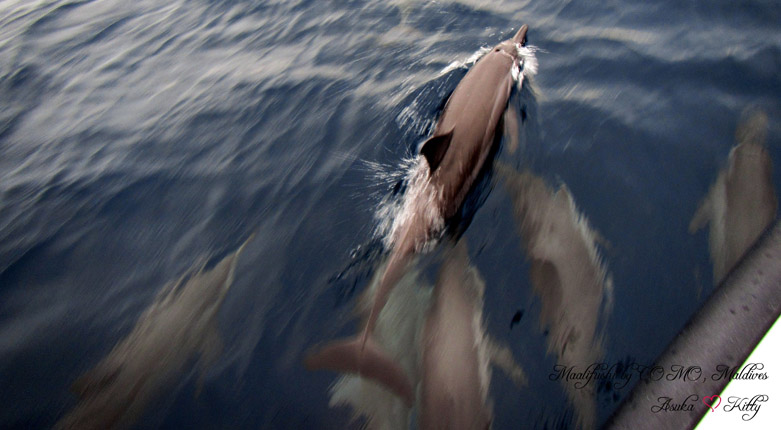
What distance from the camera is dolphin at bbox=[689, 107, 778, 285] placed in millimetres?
2219

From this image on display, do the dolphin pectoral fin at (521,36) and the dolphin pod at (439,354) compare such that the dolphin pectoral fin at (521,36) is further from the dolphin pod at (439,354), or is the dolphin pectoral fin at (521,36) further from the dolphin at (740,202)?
the dolphin pod at (439,354)

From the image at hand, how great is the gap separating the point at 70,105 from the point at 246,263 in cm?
508

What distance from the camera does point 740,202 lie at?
94.6 inches

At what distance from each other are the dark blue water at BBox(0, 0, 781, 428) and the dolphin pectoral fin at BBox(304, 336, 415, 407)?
4.5 inches

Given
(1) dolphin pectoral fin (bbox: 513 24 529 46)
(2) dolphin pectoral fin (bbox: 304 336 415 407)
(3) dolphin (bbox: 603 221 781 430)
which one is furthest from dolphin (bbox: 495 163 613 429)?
(1) dolphin pectoral fin (bbox: 513 24 529 46)

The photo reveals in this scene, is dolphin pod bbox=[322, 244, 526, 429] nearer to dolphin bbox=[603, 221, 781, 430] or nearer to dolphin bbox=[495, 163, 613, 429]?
dolphin bbox=[495, 163, 613, 429]

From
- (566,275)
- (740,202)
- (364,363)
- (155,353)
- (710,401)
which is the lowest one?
(155,353)

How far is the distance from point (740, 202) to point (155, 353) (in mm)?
3627

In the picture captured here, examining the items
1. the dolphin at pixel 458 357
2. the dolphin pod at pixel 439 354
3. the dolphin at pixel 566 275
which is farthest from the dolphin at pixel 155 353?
the dolphin at pixel 566 275

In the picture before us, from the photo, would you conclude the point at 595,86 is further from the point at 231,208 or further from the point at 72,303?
the point at 72,303

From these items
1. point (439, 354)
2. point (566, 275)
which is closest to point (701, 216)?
point (566, 275)

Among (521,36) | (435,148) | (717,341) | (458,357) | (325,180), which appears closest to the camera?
(717,341)

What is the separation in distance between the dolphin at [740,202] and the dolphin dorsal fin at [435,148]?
5.05 ft

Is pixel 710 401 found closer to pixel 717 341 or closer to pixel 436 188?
pixel 717 341
